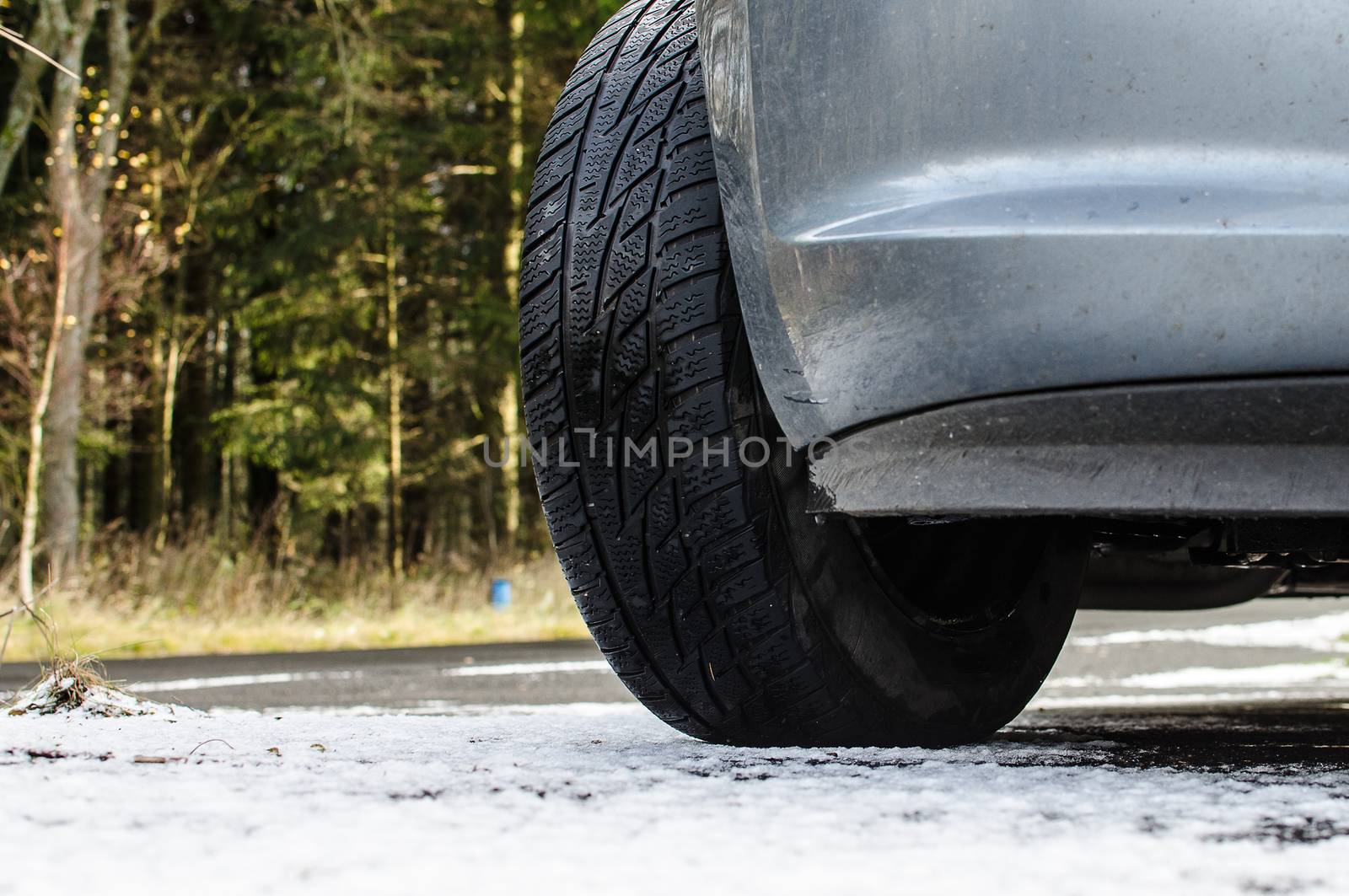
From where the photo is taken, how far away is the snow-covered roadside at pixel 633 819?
963 mm

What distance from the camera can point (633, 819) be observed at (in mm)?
1187

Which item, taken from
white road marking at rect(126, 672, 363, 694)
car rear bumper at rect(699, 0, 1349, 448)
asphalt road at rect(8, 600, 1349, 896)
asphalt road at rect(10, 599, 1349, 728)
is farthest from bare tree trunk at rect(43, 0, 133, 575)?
car rear bumper at rect(699, 0, 1349, 448)

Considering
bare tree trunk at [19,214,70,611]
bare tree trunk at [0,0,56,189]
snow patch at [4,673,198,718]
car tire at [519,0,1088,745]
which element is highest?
bare tree trunk at [0,0,56,189]

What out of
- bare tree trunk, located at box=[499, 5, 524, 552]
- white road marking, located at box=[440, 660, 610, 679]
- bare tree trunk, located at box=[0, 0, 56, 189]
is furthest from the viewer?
bare tree trunk, located at box=[499, 5, 524, 552]

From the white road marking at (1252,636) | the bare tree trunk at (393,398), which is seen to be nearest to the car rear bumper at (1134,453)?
the white road marking at (1252,636)

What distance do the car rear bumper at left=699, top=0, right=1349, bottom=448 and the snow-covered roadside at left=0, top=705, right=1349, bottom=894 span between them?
0.44m

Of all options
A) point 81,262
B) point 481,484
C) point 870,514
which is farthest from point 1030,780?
point 481,484

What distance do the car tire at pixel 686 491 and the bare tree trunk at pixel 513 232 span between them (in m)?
14.8

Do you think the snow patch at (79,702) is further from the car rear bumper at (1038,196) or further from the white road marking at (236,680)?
the white road marking at (236,680)

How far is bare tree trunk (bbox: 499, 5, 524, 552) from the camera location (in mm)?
16688

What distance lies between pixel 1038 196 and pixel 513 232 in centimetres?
1610

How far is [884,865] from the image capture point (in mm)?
1006

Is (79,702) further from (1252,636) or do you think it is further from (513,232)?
(513,232)

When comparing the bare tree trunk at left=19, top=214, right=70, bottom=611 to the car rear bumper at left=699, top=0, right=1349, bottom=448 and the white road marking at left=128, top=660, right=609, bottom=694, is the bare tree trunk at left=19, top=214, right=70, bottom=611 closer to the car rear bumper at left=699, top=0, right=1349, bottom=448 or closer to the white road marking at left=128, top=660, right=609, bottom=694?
the white road marking at left=128, top=660, right=609, bottom=694
